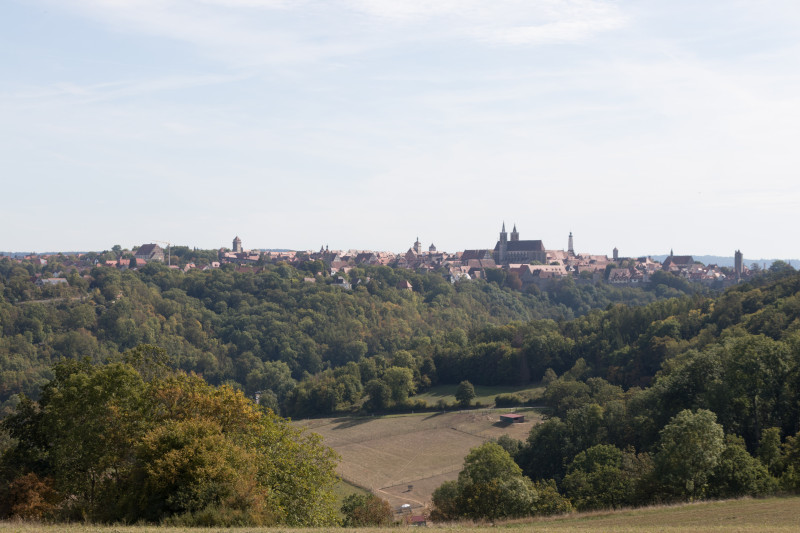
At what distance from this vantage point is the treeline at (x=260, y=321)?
89.9 meters

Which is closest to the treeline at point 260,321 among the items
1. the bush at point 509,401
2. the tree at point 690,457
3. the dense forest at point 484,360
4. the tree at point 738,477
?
the dense forest at point 484,360

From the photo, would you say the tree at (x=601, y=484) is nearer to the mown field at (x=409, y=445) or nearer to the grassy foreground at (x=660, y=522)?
the grassy foreground at (x=660, y=522)

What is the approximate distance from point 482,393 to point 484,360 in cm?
679

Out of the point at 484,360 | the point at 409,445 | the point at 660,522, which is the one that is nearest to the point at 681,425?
the point at 660,522

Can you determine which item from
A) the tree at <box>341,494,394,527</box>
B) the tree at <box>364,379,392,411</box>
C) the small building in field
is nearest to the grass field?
the tree at <box>364,379,392,411</box>

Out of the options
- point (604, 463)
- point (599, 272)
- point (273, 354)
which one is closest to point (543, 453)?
point (604, 463)

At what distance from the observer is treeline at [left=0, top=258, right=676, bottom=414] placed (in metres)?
89.9

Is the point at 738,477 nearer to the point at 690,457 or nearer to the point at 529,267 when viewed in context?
the point at 690,457

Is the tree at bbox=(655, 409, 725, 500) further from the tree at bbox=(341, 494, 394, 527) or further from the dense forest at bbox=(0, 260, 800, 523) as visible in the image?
the tree at bbox=(341, 494, 394, 527)

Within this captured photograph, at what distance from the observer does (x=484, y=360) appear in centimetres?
8044

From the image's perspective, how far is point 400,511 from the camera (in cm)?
3981

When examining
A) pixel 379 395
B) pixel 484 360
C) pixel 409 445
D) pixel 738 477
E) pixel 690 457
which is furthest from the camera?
pixel 484 360

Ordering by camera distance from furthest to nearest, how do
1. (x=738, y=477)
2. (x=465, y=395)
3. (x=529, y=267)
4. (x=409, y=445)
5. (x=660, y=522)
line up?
(x=529, y=267) < (x=465, y=395) < (x=409, y=445) < (x=738, y=477) < (x=660, y=522)

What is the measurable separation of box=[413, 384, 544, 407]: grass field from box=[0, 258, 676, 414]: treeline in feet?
7.26
